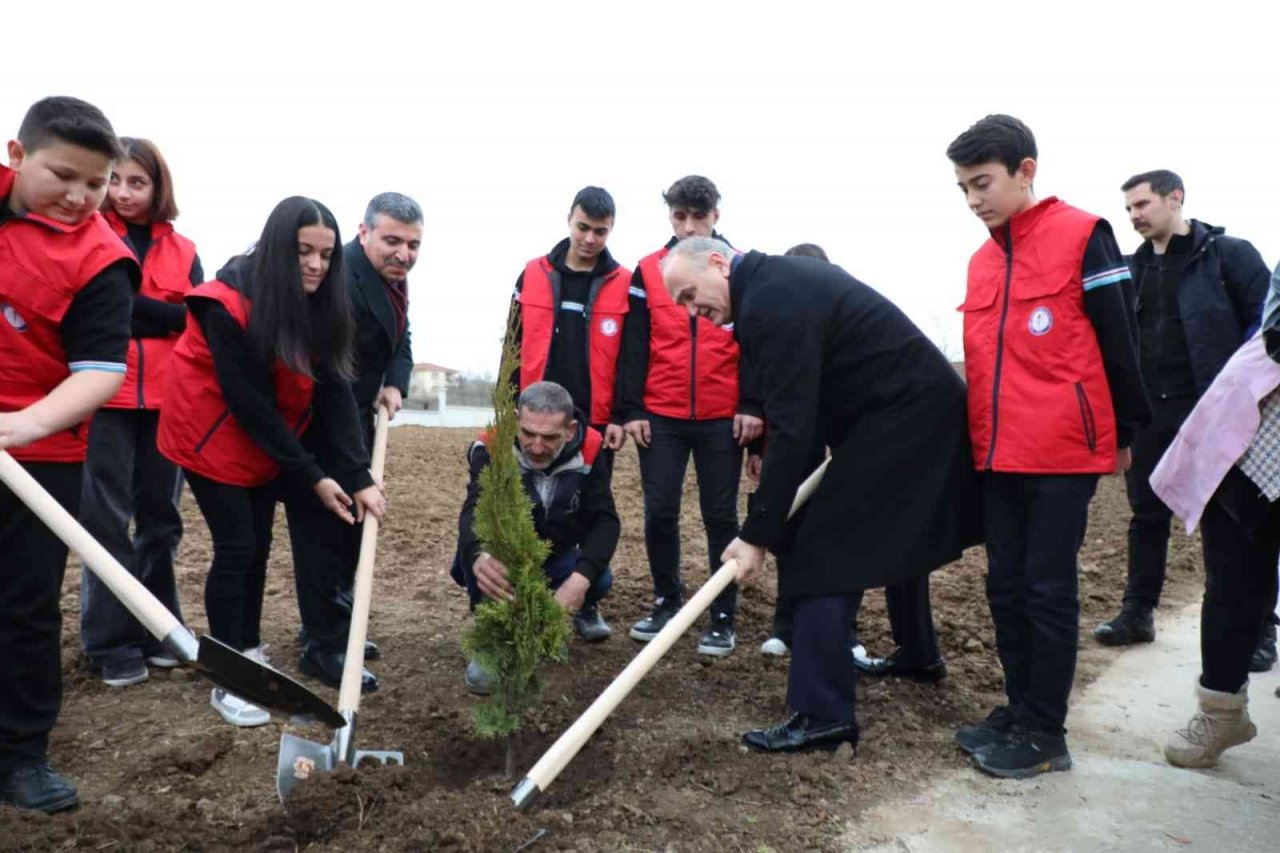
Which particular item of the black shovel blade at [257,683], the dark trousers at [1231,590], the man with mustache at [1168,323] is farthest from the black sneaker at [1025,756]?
the black shovel blade at [257,683]

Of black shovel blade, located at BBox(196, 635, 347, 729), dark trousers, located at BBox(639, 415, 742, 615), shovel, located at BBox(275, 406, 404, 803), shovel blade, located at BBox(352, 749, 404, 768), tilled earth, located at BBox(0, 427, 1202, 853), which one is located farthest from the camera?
dark trousers, located at BBox(639, 415, 742, 615)

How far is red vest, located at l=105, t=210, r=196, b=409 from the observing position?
4.38m

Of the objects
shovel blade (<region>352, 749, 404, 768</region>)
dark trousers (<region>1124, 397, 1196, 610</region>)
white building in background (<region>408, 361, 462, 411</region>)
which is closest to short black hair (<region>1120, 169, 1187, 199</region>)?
dark trousers (<region>1124, 397, 1196, 610</region>)

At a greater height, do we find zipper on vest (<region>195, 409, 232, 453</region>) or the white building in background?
zipper on vest (<region>195, 409, 232, 453</region>)

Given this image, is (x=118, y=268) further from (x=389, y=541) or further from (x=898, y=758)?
(x=389, y=541)

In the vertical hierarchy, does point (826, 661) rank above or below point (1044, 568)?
below

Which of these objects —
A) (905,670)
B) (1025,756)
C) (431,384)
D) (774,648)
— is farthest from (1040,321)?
(431,384)

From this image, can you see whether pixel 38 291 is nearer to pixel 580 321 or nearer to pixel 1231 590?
pixel 580 321

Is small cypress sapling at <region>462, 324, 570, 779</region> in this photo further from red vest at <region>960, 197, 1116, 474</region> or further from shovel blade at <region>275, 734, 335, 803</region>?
red vest at <region>960, 197, 1116, 474</region>

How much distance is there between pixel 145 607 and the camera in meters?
2.95

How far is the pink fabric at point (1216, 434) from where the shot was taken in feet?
11.0

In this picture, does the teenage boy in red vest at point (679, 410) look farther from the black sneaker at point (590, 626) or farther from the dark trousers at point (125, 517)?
the dark trousers at point (125, 517)

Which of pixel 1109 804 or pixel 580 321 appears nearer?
pixel 1109 804

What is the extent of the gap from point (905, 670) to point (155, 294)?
3957 mm
